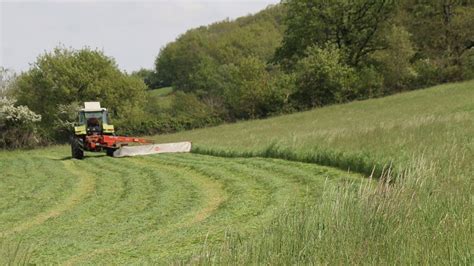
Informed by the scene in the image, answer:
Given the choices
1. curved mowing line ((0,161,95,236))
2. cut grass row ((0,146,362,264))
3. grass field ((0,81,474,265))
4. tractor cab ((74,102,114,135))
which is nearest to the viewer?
grass field ((0,81,474,265))

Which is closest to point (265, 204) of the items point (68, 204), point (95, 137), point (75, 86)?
point (68, 204)

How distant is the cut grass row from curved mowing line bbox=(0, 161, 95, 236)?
0.02 meters

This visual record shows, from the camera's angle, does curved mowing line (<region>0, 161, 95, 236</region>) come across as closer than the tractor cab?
Yes

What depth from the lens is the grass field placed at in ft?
12.6

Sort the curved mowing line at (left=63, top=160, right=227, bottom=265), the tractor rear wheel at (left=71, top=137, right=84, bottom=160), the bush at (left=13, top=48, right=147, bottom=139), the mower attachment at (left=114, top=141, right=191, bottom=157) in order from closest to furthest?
the curved mowing line at (left=63, top=160, right=227, bottom=265)
the mower attachment at (left=114, top=141, right=191, bottom=157)
the tractor rear wheel at (left=71, top=137, right=84, bottom=160)
the bush at (left=13, top=48, right=147, bottom=139)

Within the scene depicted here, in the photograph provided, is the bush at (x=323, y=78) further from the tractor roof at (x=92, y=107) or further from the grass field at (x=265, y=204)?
the grass field at (x=265, y=204)

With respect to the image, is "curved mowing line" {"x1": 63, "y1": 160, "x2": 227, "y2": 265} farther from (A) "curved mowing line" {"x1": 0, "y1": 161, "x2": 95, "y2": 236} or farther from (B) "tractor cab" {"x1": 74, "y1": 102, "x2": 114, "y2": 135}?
(B) "tractor cab" {"x1": 74, "y1": 102, "x2": 114, "y2": 135}

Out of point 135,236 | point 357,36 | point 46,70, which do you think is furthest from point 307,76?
point 135,236

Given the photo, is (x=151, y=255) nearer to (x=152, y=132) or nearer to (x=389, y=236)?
(x=389, y=236)

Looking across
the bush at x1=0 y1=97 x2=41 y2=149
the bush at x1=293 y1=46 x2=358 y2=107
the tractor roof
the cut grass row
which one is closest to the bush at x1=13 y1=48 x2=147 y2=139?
the bush at x1=0 y1=97 x2=41 y2=149

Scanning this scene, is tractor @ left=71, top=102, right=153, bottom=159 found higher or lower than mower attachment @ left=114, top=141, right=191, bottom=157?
higher

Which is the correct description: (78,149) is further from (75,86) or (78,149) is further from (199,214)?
(75,86)

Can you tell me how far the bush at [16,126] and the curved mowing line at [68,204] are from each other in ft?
69.7

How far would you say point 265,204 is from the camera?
336 inches
